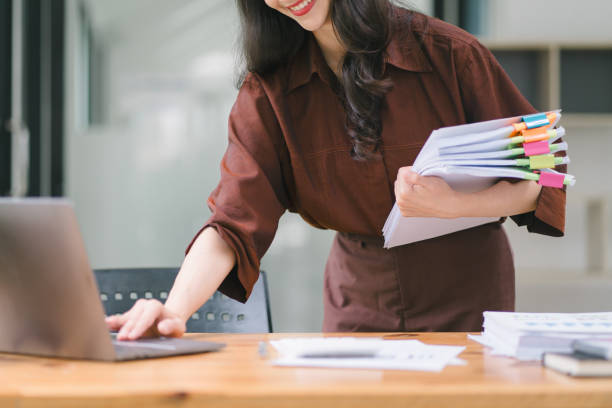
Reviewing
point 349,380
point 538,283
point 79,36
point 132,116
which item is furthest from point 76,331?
point 79,36

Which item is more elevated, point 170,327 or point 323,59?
point 323,59

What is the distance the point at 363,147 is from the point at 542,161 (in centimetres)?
44

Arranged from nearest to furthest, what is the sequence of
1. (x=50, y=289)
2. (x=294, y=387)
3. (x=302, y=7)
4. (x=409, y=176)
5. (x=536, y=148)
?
(x=294, y=387) → (x=50, y=289) → (x=536, y=148) → (x=409, y=176) → (x=302, y=7)

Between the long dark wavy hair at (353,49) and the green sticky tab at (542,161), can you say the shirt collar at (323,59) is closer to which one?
the long dark wavy hair at (353,49)

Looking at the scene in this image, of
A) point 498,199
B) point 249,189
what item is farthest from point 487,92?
point 249,189

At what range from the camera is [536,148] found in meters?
0.90

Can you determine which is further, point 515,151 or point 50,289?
point 515,151

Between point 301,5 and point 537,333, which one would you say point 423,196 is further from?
point 301,5

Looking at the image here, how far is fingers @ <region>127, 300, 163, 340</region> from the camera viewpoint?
3.09 feet

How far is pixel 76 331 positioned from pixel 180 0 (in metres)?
2.46

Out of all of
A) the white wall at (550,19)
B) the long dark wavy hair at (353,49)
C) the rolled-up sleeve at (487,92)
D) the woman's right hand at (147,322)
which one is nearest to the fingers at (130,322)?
the woman's right hand at (147,322)

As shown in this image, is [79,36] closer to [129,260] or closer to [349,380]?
[129,260]

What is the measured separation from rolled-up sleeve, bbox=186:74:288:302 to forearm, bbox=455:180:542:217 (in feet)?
1.19

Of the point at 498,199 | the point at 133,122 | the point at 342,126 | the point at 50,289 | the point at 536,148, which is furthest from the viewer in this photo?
the point at 133,122
